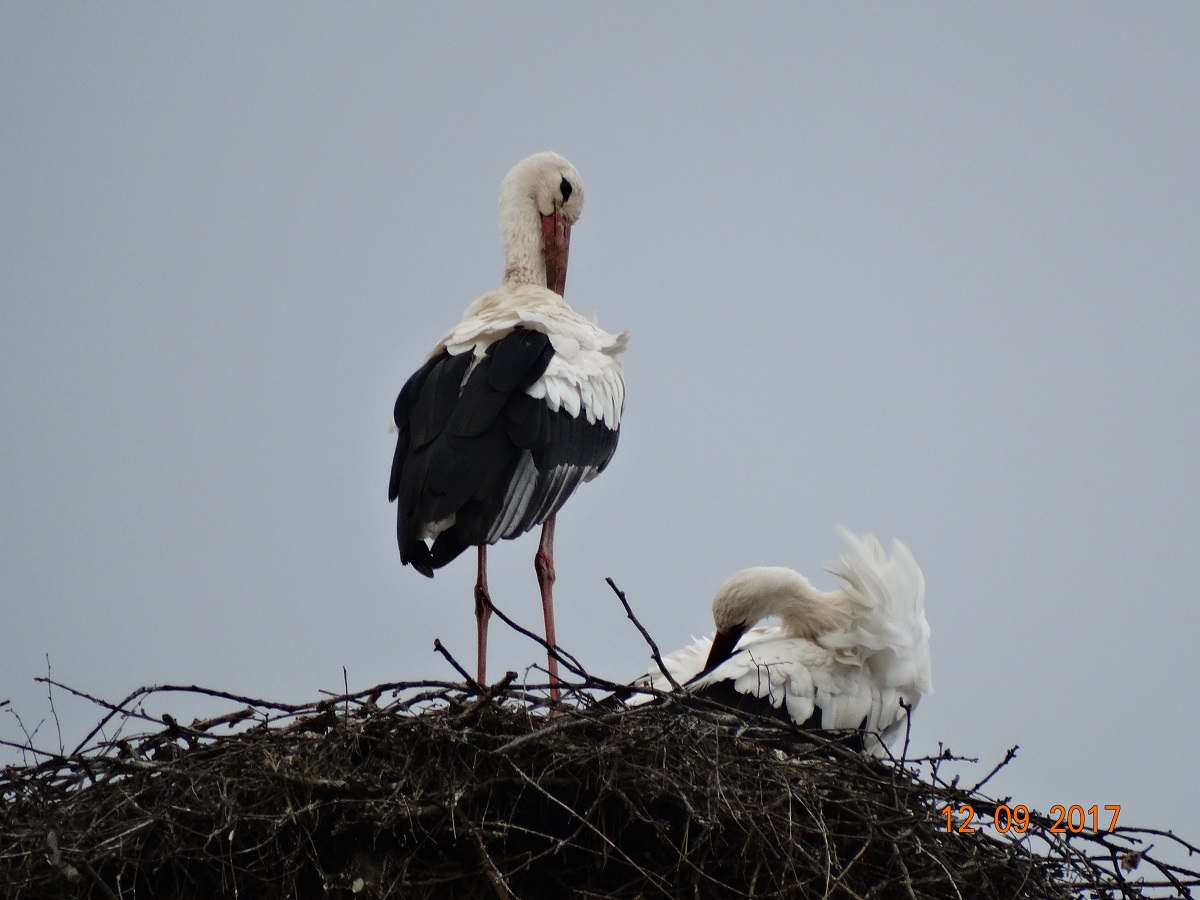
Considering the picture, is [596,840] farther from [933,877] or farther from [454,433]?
[454,433]

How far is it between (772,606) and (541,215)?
1816 millimetres

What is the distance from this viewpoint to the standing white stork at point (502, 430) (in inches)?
185

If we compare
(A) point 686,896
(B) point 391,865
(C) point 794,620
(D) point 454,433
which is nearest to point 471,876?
(B) point 391,865

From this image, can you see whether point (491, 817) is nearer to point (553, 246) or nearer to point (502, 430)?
point (502, 430)

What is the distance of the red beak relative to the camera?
5.36 meters

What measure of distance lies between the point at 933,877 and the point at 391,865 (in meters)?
1.24

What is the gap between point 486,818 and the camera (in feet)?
12.5

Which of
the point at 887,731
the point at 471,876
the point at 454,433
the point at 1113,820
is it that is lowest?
the point at 471,876

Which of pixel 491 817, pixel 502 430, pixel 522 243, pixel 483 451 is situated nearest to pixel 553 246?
pixel 522 243

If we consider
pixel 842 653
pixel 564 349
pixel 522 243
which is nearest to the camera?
pixel 842 653

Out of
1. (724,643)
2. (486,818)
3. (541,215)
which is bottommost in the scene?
(486,818)

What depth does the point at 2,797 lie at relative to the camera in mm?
3934

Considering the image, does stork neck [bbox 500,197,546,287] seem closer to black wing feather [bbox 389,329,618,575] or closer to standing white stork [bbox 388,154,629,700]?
standing white stork [bbox 388,154,629,700]

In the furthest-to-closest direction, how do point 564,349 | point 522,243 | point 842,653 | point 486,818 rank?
1. point 522,243
2. point 564,349
3. point 842,653
4. point 486,818
